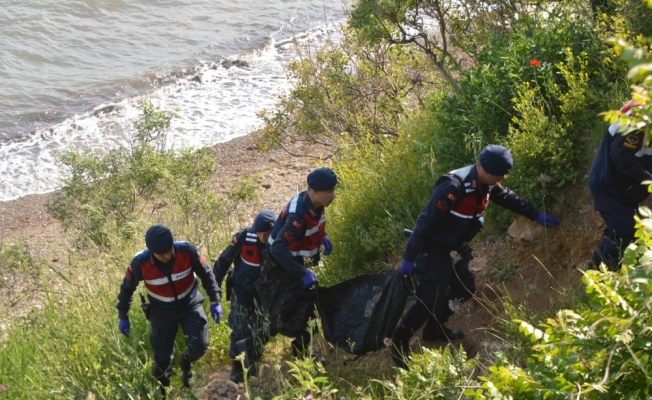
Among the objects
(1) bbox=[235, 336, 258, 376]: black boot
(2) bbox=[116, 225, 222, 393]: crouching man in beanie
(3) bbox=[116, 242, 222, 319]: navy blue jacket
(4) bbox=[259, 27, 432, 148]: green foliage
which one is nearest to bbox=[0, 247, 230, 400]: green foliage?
(2) bbox=[116, 225, 222, 393]: crouching man in beanie

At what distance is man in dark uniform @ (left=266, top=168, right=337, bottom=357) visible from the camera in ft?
17.0

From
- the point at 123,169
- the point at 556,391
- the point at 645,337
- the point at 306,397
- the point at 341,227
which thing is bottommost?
the point at 123,169

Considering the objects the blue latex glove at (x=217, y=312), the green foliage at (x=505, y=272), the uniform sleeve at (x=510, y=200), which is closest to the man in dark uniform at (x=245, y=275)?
the blue latex glove at (x=217, y=312)

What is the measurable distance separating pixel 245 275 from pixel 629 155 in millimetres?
3073

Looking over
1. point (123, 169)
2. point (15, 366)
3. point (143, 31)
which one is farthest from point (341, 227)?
point (143, 31)

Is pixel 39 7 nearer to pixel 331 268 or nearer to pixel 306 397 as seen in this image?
pixel 331 268

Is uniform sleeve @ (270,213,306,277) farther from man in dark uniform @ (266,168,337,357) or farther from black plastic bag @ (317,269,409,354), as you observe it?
black plastic bag @ (317,269,409,354)

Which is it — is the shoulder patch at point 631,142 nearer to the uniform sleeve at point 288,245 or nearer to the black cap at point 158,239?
the uniform sleeve at point 288,245

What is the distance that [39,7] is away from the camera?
76.7ft

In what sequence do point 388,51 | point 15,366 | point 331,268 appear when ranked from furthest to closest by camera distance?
point 388,51 → point 331,268 → point 15,366

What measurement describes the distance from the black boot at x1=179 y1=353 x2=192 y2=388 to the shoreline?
5.94 metres

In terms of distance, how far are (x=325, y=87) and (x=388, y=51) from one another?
4.08 ft

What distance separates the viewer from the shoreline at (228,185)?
13062mm

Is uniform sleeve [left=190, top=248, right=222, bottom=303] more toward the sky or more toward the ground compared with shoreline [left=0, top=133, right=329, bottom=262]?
more toward the sky
